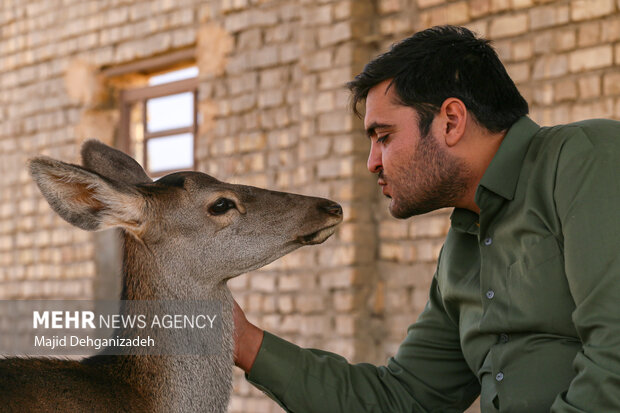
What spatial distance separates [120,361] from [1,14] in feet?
23.6

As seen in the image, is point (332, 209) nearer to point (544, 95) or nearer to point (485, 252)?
point (485, 252)

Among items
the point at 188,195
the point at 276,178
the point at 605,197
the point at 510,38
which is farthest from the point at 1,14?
the point at 605,197

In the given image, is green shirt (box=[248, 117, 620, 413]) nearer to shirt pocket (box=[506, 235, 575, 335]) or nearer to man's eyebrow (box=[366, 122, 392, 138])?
shirt pocket (box=[506, 235, 575, 335])

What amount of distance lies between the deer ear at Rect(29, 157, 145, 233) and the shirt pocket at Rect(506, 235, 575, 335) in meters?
1.18

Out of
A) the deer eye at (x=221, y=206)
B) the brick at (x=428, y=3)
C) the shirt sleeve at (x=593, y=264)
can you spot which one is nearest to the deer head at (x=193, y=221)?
the deer eye at (x=221, y=206)

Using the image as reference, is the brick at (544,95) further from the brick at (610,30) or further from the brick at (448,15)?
the brick at (448,15)

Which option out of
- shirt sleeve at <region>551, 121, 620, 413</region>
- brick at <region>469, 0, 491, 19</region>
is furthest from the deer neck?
brick at <region>469, 0, 491, 19</region>

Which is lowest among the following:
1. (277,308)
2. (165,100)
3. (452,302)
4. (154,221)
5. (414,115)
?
(277,308)

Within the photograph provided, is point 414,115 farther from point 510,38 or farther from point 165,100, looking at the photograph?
point 165,100

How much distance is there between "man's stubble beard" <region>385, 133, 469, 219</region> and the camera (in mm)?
2594

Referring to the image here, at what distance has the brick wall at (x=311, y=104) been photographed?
5039 millimetres

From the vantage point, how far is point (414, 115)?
2.60m

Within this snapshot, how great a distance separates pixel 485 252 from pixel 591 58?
8.82ft

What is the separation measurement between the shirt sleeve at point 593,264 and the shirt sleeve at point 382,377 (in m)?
0.73
